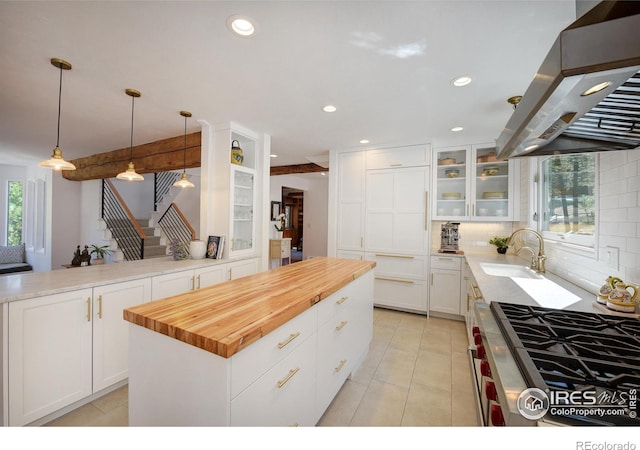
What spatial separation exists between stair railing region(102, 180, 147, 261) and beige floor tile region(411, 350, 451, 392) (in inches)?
237

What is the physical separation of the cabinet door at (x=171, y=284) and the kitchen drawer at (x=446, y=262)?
3061mm

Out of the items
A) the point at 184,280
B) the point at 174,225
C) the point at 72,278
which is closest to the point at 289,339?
the point at 184,280

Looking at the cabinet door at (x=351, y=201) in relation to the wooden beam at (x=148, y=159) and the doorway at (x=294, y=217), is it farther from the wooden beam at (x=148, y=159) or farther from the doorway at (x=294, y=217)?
the doorway at (x=294, y=217)

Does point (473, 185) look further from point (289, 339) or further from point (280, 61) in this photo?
point (289, 339)

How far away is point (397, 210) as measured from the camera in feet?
12.6

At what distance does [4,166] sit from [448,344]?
9.86 metres

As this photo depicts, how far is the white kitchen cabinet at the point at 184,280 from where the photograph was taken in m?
2.32

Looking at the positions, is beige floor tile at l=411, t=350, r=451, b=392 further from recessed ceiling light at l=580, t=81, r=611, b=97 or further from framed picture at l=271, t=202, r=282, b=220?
framed picture at l=271, t=202, r=282, b=220

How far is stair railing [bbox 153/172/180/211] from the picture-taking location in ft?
25.0

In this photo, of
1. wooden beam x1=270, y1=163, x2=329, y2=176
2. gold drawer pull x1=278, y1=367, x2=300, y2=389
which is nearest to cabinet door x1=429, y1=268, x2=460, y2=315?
gold drawer pull x1=278, y1=367, x2=300, y2=389

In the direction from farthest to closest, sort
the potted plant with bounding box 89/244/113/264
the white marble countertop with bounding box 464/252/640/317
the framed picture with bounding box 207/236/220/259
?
the potted plant with bounding box 89/244/113/264
the framed picture with bounding box 207/236/220/259
the white marble countertop with bounding box 464/252/640/317

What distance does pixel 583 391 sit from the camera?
64 cm

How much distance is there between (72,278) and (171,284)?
69cm
